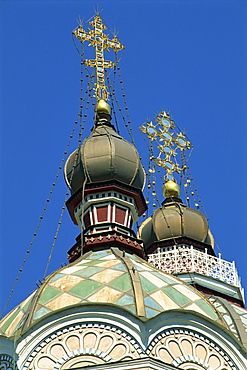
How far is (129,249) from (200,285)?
13.3 feet

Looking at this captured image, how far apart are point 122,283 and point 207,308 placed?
1763 millimetres

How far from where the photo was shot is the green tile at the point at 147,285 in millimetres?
23188

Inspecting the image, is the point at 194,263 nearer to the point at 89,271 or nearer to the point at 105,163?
the point at 105,163

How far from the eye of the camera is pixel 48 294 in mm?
23266

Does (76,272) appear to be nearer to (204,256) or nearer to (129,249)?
(129,249)

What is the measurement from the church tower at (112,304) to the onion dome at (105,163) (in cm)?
2

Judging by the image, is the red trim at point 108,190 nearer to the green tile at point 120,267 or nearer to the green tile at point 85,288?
the green tile at point 120,267

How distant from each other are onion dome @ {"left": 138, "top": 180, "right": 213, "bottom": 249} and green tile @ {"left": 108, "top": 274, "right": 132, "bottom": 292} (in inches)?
324

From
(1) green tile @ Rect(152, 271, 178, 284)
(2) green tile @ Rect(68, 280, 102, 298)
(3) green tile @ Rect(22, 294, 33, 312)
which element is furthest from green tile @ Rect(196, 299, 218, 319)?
(3) green tile @ Rect(22, 294, 33, 312)

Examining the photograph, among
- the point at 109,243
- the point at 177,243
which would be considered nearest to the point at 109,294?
the point at 109,243

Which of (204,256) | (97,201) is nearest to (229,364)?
(97,201)

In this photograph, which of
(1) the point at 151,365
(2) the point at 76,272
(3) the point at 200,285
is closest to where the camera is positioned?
(1) the point at 151,365

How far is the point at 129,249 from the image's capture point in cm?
2617

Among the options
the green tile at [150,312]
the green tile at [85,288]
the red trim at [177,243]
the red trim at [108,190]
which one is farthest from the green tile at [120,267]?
the red trim at [177,243]
